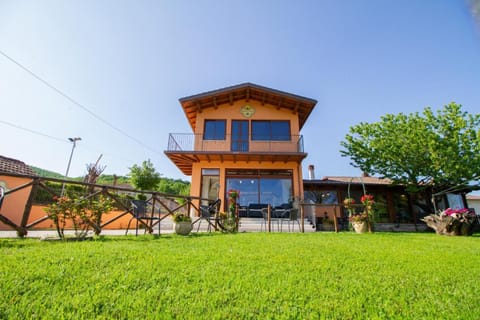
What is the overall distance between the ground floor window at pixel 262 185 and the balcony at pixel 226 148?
29.6 inches

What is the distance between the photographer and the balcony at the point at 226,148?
1033 cm

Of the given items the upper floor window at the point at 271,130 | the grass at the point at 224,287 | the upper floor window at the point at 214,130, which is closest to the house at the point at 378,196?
the upper floor window at the point at 271,130

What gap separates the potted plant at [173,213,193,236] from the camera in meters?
5.20

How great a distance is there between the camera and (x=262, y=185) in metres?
10.7

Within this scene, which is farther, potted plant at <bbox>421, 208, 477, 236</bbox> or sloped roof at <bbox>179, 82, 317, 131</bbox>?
sloped roof at <bbox>179, 82, 317, 131</bbox>

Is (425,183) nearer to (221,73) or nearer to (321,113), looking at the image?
(321,113)

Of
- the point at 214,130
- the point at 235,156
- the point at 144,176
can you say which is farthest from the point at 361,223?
the point at 144,176

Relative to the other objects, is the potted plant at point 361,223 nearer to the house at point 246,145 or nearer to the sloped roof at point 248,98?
the house at point 246,145

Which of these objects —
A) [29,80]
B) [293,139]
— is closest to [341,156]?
[293,139]

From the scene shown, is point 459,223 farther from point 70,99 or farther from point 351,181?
point 70,99

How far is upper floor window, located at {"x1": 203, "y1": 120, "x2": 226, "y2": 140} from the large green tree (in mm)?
8488

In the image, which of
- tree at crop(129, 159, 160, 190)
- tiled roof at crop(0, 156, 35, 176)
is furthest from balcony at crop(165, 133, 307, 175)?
tiled roof at crop(0, 156, 35, 176)

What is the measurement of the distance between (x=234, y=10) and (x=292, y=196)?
8.62 m

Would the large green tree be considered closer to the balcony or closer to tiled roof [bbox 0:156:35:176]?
the balcony
